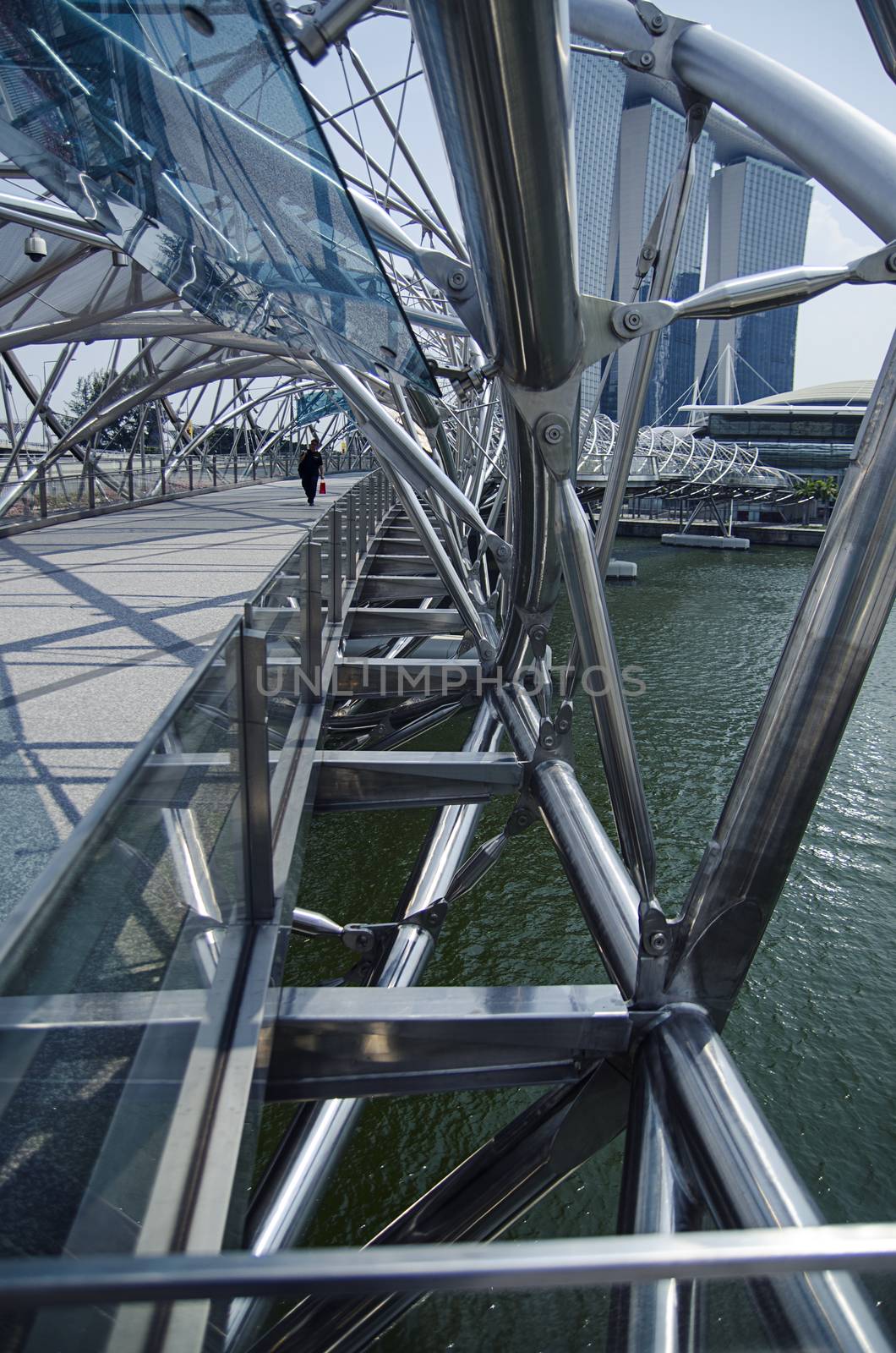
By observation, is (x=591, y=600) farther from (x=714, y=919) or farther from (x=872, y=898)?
(x=872, y=898)

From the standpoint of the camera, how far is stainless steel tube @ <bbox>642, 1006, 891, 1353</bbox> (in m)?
1.35

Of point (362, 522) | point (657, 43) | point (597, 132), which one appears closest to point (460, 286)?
point (657, 43)

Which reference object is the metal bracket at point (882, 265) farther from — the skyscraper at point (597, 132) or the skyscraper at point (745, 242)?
the skyscraper at point (745, 242)

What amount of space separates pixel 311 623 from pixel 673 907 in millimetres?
5507

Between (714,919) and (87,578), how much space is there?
10.2 meters

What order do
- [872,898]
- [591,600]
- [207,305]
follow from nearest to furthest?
1. [591,600]
2. [207,305]
3. [872,898]

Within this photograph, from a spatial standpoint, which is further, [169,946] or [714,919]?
[714,919]

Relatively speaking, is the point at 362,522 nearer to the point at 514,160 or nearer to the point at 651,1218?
the point at 514,160

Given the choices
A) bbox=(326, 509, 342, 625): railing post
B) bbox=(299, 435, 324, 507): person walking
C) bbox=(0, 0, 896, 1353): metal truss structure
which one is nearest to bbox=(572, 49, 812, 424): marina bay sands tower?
bbox=(299, 435, 324, 507): person walking

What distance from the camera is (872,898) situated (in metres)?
11.1

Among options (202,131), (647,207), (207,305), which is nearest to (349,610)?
(207,305)

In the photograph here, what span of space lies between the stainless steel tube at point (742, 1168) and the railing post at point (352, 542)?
957 cm

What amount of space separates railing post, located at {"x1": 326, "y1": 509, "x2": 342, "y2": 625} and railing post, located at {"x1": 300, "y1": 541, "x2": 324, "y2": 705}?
251 cm

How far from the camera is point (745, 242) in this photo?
11238 centimetres
